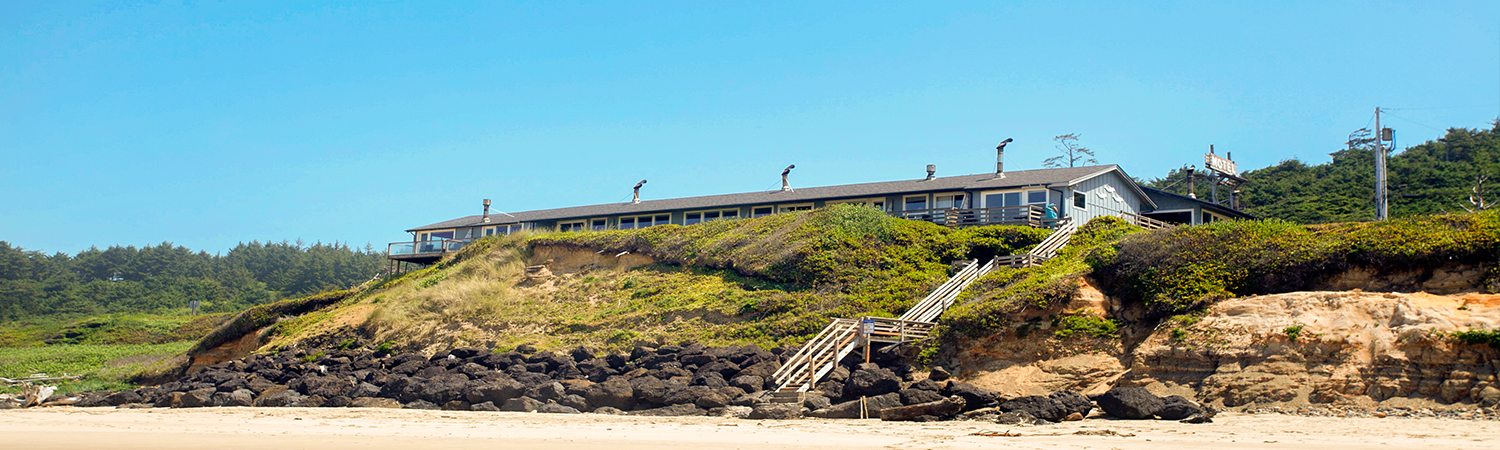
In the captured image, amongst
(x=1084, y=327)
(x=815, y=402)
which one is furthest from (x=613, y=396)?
(x=1084, y=327)

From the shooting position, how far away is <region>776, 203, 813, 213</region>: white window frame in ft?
136

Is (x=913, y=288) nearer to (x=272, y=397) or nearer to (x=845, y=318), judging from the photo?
(x=845, y=318)

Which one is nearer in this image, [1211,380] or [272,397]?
[1211,380]

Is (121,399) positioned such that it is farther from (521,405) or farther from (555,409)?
(555,409)

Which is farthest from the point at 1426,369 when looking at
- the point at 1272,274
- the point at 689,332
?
the point at 689,332

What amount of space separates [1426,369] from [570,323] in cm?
2271

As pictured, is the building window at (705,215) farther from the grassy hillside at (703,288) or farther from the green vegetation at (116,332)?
the green vegetation at (116,332)

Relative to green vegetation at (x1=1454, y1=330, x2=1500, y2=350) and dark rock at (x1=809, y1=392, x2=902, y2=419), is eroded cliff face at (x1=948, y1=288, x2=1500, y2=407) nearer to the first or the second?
green vegetation at (x1=1454, y1=330, x2=1500, y2=350)

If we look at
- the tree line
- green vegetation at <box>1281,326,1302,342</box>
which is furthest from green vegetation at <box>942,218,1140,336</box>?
the tree line

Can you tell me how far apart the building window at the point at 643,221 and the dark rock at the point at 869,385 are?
81.0 ft

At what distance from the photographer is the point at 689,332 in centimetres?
2962

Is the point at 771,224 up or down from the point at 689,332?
up

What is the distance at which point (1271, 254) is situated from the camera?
2269 cm

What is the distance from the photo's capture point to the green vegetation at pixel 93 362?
36.7 metres
